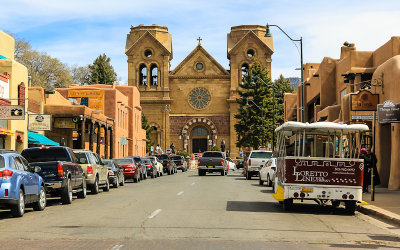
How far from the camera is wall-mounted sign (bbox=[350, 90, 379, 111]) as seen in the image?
91.4 feet

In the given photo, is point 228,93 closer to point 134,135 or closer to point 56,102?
point 134,135

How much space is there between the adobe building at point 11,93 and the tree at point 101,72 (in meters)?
69.9

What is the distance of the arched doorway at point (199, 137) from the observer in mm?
94250

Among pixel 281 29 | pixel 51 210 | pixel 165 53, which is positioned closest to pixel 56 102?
pixel 281 29

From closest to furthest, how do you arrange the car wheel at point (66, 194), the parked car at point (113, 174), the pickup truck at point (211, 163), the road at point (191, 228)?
the road at point (191, 228)
the car wheel at point (66, 194)
the parked car at point (113, 174)
the pickup truck at point (211, 163)

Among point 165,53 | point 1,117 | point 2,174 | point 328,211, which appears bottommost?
point 328,211

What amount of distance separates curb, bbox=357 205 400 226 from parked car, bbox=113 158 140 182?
20223 millimetres

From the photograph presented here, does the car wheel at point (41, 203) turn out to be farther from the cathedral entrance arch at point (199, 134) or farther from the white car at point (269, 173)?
the cathedral entrance arch at point (199, 134)

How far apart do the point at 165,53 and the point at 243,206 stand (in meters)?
76.5

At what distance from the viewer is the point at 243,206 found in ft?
60.2

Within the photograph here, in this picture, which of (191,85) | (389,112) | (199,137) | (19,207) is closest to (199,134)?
(199,137)

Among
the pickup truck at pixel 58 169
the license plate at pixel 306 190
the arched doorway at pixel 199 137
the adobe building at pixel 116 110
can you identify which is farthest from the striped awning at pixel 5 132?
the arched doorway at pixel 199 137

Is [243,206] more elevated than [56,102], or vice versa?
[56,102]

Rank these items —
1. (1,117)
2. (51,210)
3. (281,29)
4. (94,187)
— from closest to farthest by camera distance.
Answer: (51,210) < (94,187) < (1,117) < (281,29)
